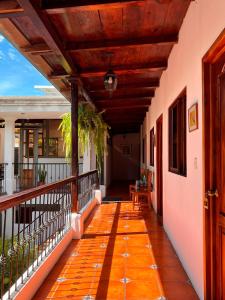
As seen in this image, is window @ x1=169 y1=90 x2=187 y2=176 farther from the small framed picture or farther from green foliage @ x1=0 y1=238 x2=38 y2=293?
green foliage @ x1=0 y1=238 x2=38 y2=293

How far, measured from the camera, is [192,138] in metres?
2.77

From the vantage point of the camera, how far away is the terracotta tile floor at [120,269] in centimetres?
261

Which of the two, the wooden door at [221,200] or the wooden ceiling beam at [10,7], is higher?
the wooden ceiling beam at [10,7]

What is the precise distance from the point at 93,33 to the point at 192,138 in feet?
5.67

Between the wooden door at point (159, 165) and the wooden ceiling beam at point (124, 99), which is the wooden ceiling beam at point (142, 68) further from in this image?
the wooden ceiling beam at point (124, 99)

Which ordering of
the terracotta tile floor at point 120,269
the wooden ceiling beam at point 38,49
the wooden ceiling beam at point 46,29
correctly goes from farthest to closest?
the wooden ceiling beam at point 38,49, the terracotta tile floor at point 120,269, the wooden ceiling beam at point 46,29

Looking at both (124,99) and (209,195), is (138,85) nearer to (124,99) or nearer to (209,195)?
(124,99)

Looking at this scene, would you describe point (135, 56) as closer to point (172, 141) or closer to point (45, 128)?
point (172, 141)

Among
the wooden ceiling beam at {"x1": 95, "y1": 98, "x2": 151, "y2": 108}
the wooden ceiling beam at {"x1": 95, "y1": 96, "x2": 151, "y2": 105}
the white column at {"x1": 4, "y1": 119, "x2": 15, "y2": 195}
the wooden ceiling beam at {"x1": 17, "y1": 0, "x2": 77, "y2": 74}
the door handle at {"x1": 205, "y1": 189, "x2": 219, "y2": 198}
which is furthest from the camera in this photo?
the white column at {"x1": 4, "y1": 119, "x2": 15, "y2": 195}

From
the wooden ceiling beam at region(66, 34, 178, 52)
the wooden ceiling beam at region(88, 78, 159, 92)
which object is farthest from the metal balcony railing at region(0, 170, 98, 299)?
the wooden ceiling beam at region(88, 78, 159, 92)

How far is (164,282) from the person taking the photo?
284 cm

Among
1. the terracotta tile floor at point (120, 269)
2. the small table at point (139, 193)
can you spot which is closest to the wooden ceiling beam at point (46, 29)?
the terracotta tile floor at point (120, 269)

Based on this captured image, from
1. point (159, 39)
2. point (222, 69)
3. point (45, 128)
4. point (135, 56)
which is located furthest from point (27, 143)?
point (222, 69)

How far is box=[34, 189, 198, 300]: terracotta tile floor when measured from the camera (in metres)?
2.61
